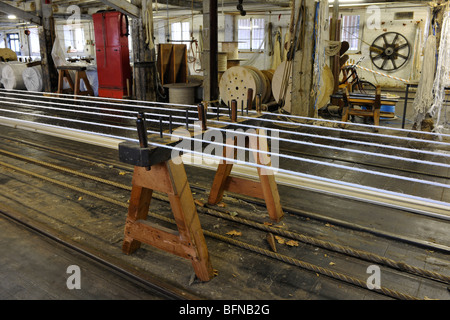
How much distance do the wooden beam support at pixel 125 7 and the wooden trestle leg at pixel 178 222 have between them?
580cm

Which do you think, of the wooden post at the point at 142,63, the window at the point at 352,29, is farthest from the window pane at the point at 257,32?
the wooden post at the point at 142,63

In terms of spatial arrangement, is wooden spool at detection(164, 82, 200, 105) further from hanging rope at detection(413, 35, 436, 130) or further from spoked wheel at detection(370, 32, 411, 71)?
spoked wheel at detection(370, 32, 411, 71)

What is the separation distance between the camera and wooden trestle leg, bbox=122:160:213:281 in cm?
191

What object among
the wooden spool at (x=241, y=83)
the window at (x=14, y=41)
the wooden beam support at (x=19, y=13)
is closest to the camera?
the wooden spool at (x=241, y=83)

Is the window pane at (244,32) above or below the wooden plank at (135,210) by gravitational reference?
above

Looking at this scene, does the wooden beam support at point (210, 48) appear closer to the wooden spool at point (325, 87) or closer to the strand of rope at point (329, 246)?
the wooden spool at point (325, 87)

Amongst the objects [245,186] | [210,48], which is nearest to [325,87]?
[210,48]

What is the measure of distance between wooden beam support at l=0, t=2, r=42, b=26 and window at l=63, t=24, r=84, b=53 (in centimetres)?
1097

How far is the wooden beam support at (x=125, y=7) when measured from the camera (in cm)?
677

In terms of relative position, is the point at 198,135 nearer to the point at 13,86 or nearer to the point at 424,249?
the point at 424,249

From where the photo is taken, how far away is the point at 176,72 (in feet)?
29.1
